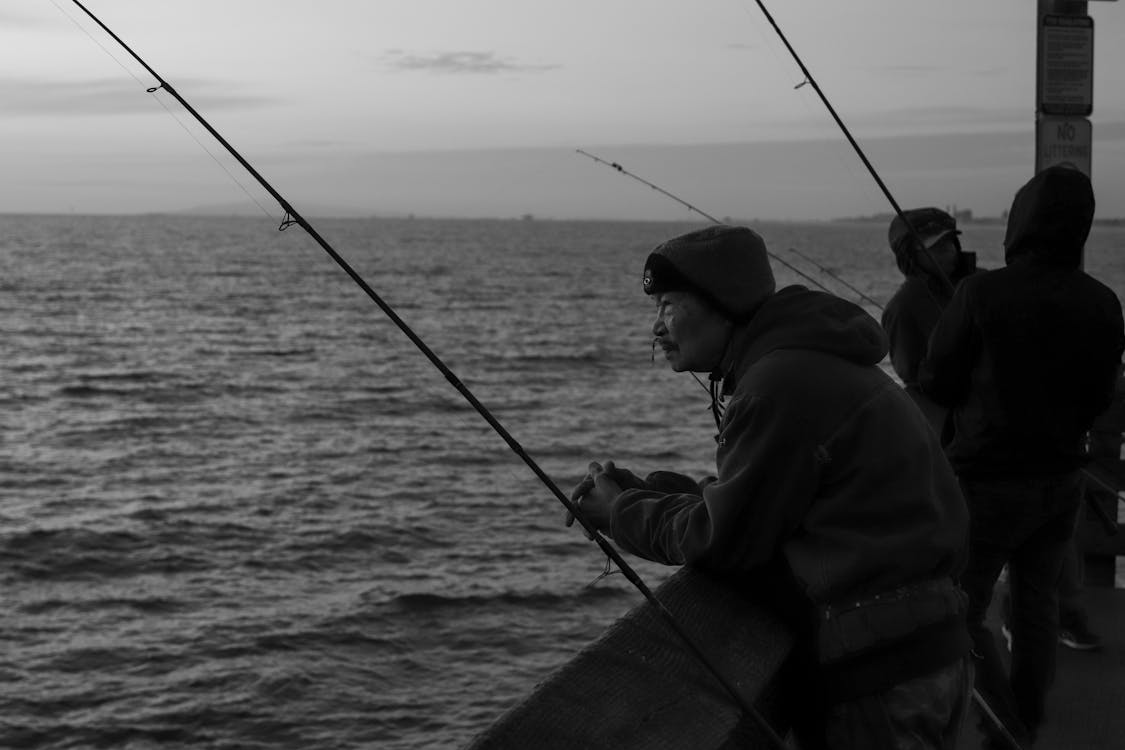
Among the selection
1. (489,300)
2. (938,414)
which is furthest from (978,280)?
(489,300)

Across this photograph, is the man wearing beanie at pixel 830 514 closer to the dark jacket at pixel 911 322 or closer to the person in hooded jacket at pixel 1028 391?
the person in hooded jacket at pixel 1028 391

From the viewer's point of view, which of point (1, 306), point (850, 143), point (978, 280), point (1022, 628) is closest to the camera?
point (978, 280)

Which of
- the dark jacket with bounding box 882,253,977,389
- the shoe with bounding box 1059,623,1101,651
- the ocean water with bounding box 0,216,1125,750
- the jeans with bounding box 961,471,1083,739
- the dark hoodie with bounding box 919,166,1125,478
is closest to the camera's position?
the dark hoodie with bounding box 919,166,1125,478

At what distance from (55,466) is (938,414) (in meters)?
21.9

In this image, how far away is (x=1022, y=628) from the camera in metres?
4.60

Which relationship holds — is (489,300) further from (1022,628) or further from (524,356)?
(1022,628)

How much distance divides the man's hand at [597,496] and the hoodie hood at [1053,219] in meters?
2.13

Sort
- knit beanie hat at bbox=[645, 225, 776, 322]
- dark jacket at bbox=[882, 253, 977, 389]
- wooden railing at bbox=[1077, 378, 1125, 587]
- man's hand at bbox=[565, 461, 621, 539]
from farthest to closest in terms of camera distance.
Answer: wooden railing at bbox=[1077, 378, 1125, 587]
dark jacket at bbox=[882, 253, 977, 389]
man's hand at bbox=[565, 461, 621, 539]
knit beanie hat at bbox=[645, 225, 776, 322]

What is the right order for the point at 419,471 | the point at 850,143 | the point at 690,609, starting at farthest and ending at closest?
the point at 419,471, the point at 850,143, the point at 690,609

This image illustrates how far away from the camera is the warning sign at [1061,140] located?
6.28m

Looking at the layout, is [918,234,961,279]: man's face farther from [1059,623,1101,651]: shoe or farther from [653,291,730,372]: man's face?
[653,291,730,372]: man's face

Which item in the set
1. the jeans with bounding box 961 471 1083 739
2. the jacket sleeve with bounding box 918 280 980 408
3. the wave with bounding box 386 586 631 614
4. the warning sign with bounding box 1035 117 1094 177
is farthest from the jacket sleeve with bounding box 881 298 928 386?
the wave with bounding box 386 586 631 614

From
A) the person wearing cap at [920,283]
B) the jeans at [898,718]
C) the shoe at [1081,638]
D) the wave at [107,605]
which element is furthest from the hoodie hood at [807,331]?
the wave at [107,605]

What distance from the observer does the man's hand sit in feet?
8.64
